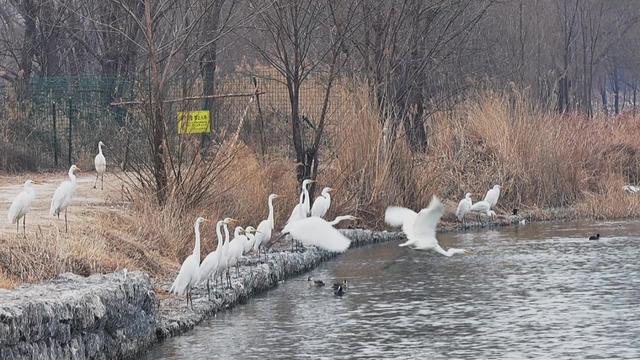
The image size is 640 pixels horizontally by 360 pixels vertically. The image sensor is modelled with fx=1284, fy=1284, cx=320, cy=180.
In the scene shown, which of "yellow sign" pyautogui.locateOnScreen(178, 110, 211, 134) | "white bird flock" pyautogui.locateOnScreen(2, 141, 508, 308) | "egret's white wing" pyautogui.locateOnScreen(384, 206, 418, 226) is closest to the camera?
"white bird flock" pyautogui.locateOnScreen(2, 141, 508, 308)

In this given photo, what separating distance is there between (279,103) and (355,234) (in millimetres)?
11214

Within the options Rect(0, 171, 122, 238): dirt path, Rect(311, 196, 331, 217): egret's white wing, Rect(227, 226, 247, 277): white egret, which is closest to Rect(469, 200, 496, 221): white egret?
Rect(311, 196, 331, 217): egret's white wing

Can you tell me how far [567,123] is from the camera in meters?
32.0

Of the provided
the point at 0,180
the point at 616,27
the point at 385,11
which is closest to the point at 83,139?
the point at 0,180

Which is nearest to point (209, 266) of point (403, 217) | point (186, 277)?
point (186, 277)

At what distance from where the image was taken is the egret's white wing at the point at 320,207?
2162 centimetres

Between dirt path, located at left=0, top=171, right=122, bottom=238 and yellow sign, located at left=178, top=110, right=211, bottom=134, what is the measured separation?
181cm

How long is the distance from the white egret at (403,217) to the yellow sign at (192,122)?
11.0 feet

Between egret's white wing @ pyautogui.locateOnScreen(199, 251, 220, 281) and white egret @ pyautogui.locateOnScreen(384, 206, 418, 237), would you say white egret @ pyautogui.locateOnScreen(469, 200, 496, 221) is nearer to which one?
white egret @ pyautogui.locateOnScreen(384, 206, 418, 237)

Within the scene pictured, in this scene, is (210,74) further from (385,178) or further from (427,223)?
(427,223)

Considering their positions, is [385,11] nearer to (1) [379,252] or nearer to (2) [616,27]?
(1) [379,252]

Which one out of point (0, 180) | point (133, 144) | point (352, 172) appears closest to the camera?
point (133, 144)

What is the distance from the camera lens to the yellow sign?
64.0ft

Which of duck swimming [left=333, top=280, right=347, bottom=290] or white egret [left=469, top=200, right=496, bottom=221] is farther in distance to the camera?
white egret [left=469, top=200, right=496, bottom=221]
